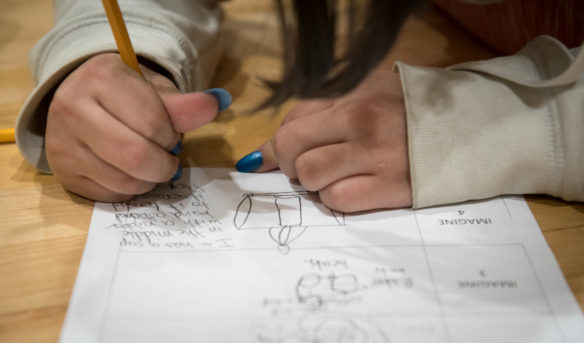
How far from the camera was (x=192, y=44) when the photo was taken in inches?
18.0

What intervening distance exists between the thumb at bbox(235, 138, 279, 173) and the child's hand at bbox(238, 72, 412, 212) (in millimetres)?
15

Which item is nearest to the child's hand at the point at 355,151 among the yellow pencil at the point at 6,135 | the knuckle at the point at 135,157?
the knuckle at the point at 135,157

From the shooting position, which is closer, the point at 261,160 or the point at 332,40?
the point at 332,40

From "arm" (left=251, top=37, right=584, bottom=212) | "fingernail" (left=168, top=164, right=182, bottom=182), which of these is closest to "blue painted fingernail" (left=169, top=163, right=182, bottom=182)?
"fingernail" (left=168, top=164, right=182, bottom=182)

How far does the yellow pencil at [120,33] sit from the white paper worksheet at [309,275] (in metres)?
0.11

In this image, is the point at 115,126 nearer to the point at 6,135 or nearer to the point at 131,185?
the point at 131,185

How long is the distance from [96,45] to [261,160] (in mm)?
169

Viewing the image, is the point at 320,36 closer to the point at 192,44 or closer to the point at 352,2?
the point at 352,2

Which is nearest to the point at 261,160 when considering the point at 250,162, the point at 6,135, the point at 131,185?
the point at 250,162

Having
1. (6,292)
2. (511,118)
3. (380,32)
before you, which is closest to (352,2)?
(380,32)

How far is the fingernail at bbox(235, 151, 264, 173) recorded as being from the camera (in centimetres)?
40

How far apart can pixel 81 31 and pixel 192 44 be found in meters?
0.10

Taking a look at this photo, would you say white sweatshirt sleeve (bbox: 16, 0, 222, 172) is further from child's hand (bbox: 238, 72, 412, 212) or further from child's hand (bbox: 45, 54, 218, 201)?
child's hand (bbox: 238, 72, 412, 212)

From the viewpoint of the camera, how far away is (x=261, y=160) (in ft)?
1.31
